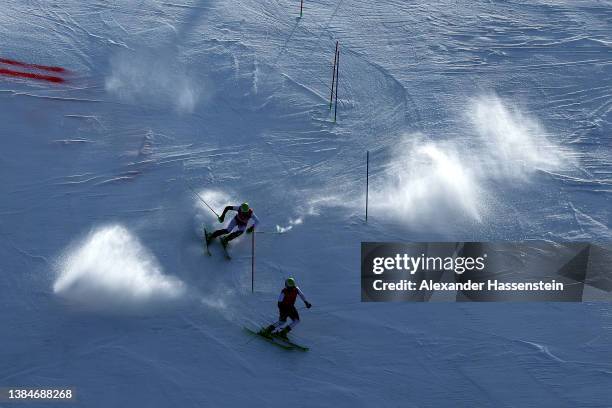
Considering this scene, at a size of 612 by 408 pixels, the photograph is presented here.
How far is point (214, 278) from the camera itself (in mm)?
12859

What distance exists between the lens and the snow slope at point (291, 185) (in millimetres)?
11797

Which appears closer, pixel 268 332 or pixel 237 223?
pixel 268 332

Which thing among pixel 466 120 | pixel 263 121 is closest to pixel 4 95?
pixel 263 121

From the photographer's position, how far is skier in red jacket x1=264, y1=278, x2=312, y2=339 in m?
11.8

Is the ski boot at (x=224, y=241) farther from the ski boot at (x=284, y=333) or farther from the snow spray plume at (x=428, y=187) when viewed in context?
the snow spray plume at (x=428, y=187)

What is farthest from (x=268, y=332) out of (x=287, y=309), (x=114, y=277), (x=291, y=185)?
(x=291, y=185)

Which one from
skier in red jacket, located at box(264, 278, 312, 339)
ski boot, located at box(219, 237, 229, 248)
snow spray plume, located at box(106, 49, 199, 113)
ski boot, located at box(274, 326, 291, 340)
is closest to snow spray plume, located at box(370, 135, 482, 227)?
ski boot, located at box(219, 237, 229, 248)

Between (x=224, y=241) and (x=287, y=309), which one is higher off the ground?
(x=224, y=241)

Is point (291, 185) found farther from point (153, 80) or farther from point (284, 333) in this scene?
point (153, 80)

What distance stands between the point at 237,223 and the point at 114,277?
1.94 m

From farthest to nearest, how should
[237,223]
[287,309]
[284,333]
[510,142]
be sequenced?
[510,142] → [237,223] → [284,333] → [287,309]

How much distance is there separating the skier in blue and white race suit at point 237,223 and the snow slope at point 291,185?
0.97 feet

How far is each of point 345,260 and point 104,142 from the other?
4.70 m

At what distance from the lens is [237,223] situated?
1305cm
